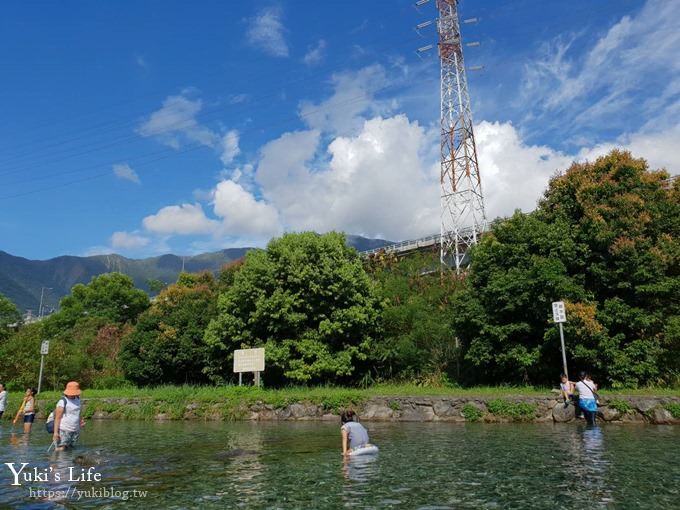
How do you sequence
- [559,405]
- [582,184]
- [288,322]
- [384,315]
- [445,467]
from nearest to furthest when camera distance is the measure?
[445,467]
[559,405]
[582,184]
[288,322]
[384,315]

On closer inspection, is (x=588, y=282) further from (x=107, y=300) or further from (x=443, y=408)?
(x=107, y=300)

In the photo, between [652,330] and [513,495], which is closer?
[513,495]

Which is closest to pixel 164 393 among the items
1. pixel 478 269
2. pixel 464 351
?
pixel 464 351

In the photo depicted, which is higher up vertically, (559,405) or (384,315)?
(384,315)

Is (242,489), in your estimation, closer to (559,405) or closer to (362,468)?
(362,468)

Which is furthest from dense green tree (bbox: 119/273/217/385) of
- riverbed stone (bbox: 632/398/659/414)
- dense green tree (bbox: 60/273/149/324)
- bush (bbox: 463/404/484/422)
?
dense green tree (bbox: 60/273/149/324)

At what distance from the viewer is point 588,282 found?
2134 centimetres

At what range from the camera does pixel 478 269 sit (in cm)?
2430

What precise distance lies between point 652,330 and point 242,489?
18.1m

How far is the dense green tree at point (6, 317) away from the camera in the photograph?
41594mm

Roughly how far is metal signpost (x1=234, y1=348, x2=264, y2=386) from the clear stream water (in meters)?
8.77

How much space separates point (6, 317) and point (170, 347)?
24120 millimetres

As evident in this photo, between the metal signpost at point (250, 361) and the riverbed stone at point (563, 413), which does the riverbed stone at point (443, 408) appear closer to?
the riverbed stone at point (563, 413)

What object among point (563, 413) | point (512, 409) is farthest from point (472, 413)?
point (563, 413)
